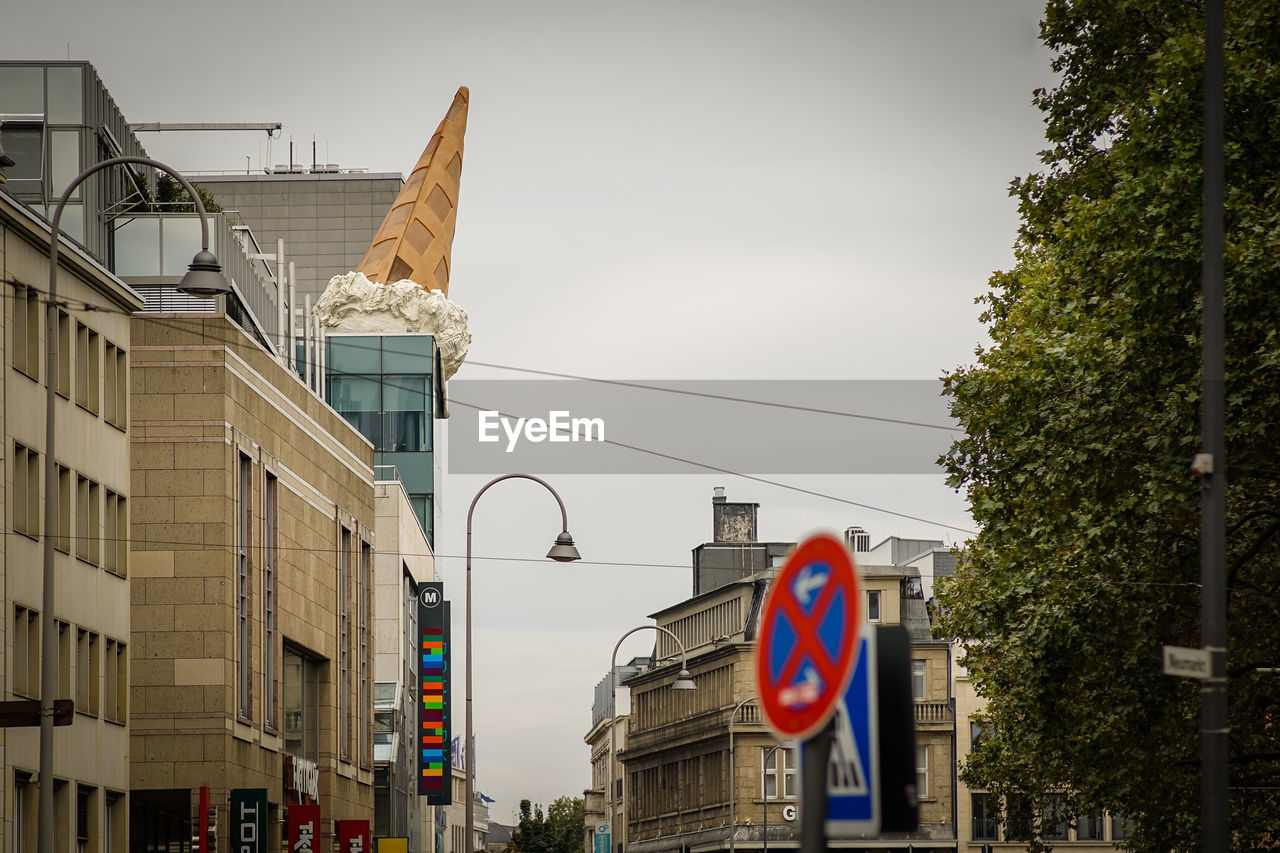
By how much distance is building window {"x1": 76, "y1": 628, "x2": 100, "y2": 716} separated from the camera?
3559 cm

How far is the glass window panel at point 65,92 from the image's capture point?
4525 centimetres

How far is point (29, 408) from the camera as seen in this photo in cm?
3309

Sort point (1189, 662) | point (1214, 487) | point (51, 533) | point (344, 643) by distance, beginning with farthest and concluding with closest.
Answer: point (344, 643) < point (51, 533) < point (1214, 487) < point (1189, 662)

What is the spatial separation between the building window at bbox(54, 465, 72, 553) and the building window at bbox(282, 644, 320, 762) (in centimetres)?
1318

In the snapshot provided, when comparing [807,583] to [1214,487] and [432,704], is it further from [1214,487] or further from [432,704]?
[432,704]

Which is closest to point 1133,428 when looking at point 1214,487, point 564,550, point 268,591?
point 1214,487

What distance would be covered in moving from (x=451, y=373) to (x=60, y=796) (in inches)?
2623

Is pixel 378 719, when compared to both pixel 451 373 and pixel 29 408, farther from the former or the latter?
pixel 29 408

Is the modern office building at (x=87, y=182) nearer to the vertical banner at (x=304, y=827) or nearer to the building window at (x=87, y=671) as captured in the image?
the building window at (x=87, y=671)

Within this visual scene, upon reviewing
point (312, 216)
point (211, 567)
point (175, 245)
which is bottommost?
point (211, 567)

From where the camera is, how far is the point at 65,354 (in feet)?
115

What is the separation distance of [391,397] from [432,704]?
621 inches

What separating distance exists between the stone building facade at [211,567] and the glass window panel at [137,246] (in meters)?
3.90

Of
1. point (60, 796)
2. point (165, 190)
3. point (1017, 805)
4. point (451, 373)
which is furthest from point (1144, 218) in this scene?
point (451, 373)
